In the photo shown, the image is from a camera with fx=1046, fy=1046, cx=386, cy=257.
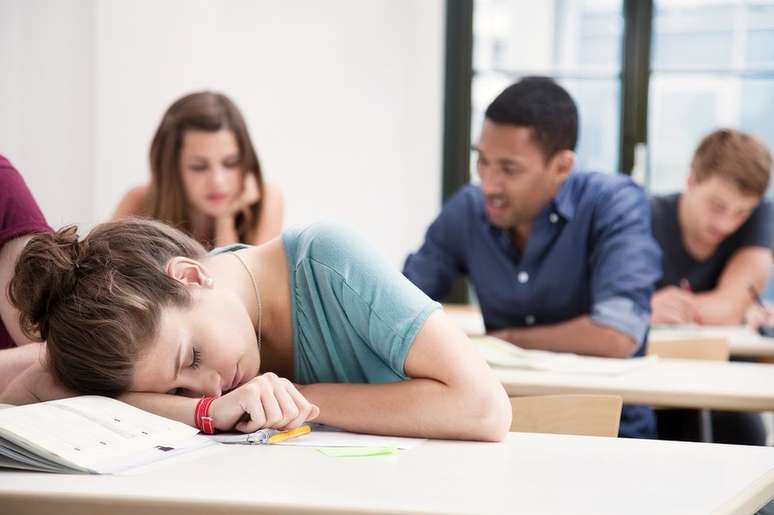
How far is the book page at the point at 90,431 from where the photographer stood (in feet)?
4.13

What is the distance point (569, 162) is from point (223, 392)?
1718 millimetres

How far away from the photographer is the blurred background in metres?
3.90

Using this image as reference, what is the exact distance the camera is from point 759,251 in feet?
13.1

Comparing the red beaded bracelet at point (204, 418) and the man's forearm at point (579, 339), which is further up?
the red beaded bracelet at point (204, 418)

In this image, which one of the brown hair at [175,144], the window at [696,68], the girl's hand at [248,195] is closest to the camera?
the brown hair at [175,144]

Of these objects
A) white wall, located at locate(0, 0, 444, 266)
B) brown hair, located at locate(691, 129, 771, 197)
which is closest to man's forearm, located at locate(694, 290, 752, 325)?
brown hair, located at locate(691, 129, 771, 197)

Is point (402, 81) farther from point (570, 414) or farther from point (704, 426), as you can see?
point (570, 414)

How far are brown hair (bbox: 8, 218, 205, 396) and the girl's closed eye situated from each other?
7 cm

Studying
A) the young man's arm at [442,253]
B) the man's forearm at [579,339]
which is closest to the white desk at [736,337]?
the man's forearm at [579,339]

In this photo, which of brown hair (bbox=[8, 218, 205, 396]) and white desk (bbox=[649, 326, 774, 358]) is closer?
brown hair (bbox=[8, 218, 205, 396])

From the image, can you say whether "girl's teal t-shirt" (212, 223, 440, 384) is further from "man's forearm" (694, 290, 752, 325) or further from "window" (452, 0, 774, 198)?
"window" (452, 0, 774, 198)

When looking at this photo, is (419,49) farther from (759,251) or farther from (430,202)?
(759,251)

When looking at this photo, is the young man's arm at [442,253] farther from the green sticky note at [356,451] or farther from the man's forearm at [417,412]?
the green sticky note at [356,451]

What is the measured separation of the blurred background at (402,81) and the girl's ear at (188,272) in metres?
2.13
